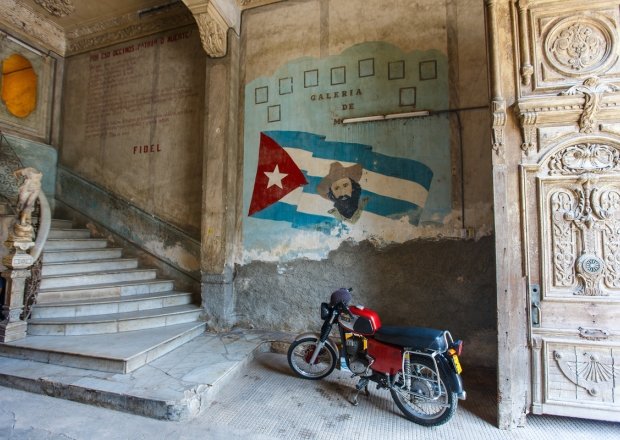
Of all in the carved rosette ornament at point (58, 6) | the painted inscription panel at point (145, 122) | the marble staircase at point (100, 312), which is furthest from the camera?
the carved rosette ornament at point (58, 6)

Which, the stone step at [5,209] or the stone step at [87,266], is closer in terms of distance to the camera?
the stone step at [87,266]

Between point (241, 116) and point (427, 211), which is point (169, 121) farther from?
point (427, 211)

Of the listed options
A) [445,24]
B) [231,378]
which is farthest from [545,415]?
[445,24]

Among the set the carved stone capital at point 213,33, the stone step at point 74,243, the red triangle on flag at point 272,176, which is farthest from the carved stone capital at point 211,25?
the stone step at point 74,243

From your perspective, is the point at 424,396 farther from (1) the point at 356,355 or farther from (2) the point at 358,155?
(2) the point at 358,155

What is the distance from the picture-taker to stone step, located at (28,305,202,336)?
11.7 ft

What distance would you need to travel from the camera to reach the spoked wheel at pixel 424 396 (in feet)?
8.11

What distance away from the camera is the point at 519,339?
246 centimetres

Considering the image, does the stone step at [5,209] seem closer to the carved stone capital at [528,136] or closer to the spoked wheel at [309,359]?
the spoked wheel at [309,359]

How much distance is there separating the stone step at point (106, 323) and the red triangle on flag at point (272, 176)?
5.65 ft

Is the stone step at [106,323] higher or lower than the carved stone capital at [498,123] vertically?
lower

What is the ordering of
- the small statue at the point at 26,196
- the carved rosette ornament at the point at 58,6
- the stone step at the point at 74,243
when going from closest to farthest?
the small statue at the point at 26,196, the stone step at the point at 74,243, the carved rosette ornament at the point at 58,6

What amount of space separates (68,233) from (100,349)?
3.03m

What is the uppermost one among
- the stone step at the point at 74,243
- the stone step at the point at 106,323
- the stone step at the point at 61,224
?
the stone step at the point at 61,224
